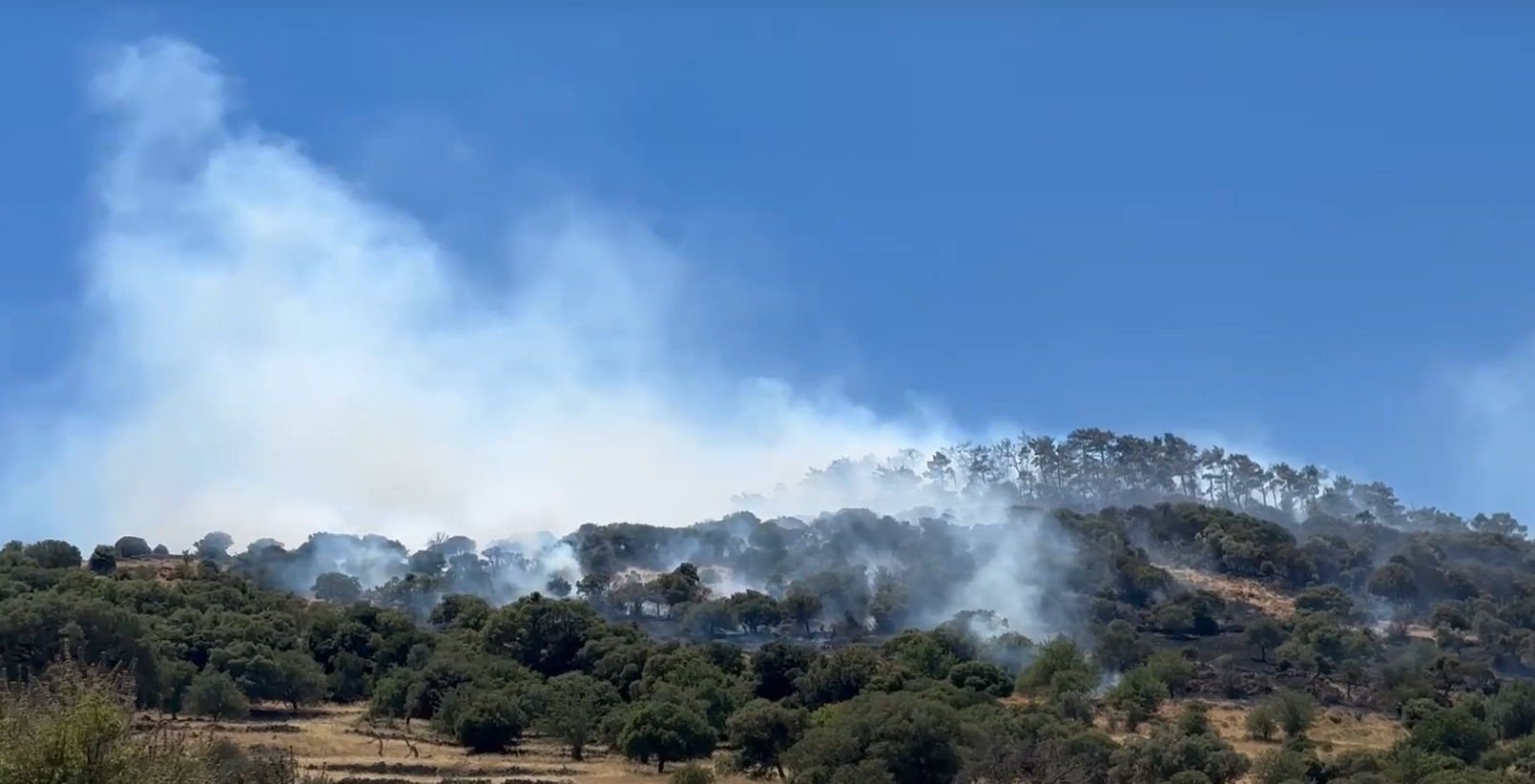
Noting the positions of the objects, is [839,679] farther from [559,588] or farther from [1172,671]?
[559,588]

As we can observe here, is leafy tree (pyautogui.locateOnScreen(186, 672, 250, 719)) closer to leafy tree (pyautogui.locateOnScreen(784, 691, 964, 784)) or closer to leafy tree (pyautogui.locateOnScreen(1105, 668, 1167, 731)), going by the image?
leafy tree (pyautogui.locateOnScreen(784, 691, 964, 784))

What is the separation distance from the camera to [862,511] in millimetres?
138500

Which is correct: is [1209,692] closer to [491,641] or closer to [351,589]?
[491,641]

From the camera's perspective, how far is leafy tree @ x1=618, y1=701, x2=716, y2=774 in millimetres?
54500

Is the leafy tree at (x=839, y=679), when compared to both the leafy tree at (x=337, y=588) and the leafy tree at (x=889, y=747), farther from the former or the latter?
the leafy tree at (x=337, y=588)

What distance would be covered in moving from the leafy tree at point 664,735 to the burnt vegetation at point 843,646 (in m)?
0.13

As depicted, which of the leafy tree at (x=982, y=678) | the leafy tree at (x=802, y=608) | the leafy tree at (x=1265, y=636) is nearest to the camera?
the leafy tree at (x=982, y=678)

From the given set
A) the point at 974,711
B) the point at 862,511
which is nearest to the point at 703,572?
the point at 862,511

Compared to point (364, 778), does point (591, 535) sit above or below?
above

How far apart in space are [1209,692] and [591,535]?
68667 mm

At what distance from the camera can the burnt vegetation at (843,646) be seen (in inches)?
1950

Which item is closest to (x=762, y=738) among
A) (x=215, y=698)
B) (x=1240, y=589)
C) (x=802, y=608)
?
(x=215, y=698)

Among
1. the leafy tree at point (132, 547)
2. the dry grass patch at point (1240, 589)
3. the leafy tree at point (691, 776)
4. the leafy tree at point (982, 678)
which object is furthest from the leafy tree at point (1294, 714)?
the leafy tree at point (132, 547)

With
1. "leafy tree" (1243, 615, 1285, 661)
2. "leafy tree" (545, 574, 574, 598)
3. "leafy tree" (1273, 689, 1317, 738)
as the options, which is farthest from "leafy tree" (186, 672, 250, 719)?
"leafy tree" (1243, 615, 1285, 661)
